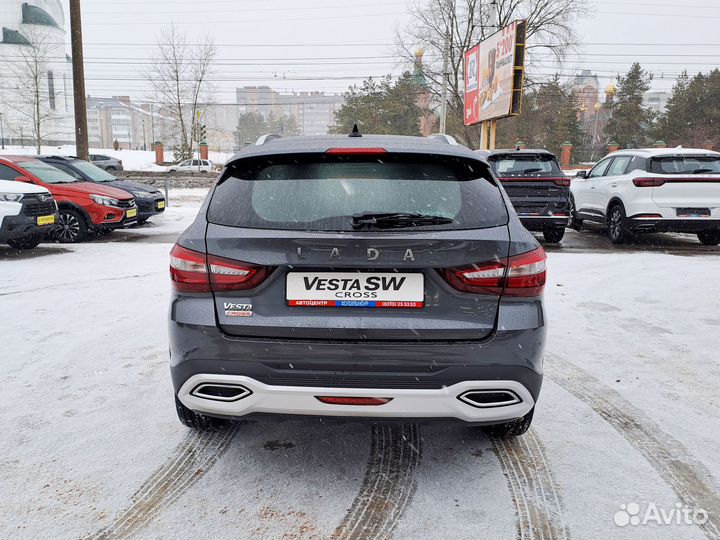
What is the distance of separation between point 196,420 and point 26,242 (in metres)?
8.29

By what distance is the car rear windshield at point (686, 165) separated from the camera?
9.70 m

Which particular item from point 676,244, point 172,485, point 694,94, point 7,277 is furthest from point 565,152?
point 172,485

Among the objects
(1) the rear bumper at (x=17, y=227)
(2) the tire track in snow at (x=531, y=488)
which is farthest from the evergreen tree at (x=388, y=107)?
(2) the tire track in snow at (x=531, y=488)

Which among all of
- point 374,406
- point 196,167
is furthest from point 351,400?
point 196,167

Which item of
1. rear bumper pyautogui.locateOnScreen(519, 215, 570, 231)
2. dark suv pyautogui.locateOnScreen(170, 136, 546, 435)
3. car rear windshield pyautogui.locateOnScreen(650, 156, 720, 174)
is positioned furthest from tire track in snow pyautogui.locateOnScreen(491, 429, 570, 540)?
car rear windshield pyautogui.locateOnScreen(650, 156, 720, 174)

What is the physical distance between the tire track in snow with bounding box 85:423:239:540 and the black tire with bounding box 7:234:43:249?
307 inches

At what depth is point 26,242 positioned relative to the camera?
967 cm

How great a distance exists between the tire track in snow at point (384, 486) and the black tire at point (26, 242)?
8429 mm

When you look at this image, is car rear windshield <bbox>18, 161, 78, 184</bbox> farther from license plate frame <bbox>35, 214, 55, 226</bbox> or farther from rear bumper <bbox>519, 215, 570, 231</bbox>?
rear bumper <bbox>519, 215, 570, 231</bbox>

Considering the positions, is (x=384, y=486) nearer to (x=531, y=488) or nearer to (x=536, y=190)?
(x=531, y=488)

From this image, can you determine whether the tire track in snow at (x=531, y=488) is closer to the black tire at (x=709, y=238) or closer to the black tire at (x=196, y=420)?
the black tire at (x=196, y=420)

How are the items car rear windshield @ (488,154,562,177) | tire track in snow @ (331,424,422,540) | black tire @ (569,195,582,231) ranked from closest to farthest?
1. tire track in snow @ (331,424,422,540)
2. car rear windshield @ (488,154,562,177)
3. black tire @ (569,195,582,231)

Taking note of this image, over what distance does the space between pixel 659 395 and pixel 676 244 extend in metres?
8.68

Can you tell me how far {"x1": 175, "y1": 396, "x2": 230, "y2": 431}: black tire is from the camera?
3005 millimetres
